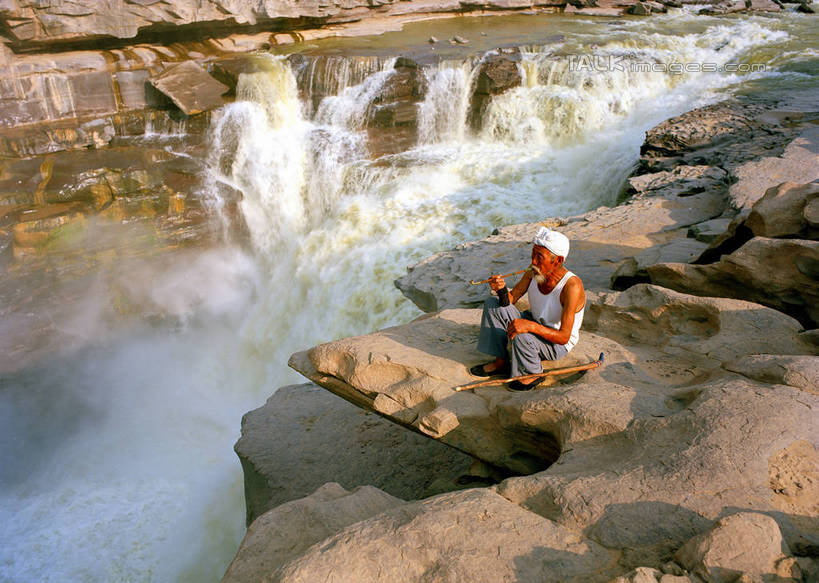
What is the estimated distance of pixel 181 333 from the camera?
30.9 ft

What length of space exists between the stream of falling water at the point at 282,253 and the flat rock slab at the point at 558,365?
8.84 feet

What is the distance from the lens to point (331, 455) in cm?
491

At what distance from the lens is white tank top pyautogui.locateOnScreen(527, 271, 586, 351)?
3631 millimetres

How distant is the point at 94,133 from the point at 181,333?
3.59 m

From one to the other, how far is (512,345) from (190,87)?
8.89m

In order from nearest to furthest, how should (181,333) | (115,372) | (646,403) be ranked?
(646,403) < (115,372) < (181,333)

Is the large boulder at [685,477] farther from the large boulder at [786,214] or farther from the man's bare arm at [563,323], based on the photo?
the large boulder at [786,214]

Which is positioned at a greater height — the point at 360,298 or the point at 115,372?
the point at 360,298

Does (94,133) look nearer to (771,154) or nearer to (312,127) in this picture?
(312,127)

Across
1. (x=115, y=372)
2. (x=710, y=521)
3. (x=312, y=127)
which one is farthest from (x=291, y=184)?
(x=710, y=521)

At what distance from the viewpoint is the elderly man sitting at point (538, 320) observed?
3547mm

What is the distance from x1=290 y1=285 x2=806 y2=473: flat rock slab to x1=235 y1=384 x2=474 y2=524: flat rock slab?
0.90 m

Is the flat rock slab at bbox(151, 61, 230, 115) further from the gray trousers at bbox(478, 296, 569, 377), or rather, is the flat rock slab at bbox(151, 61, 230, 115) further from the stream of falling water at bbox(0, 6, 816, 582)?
the gray trousers at bbox(478, 296, 569, 377)
